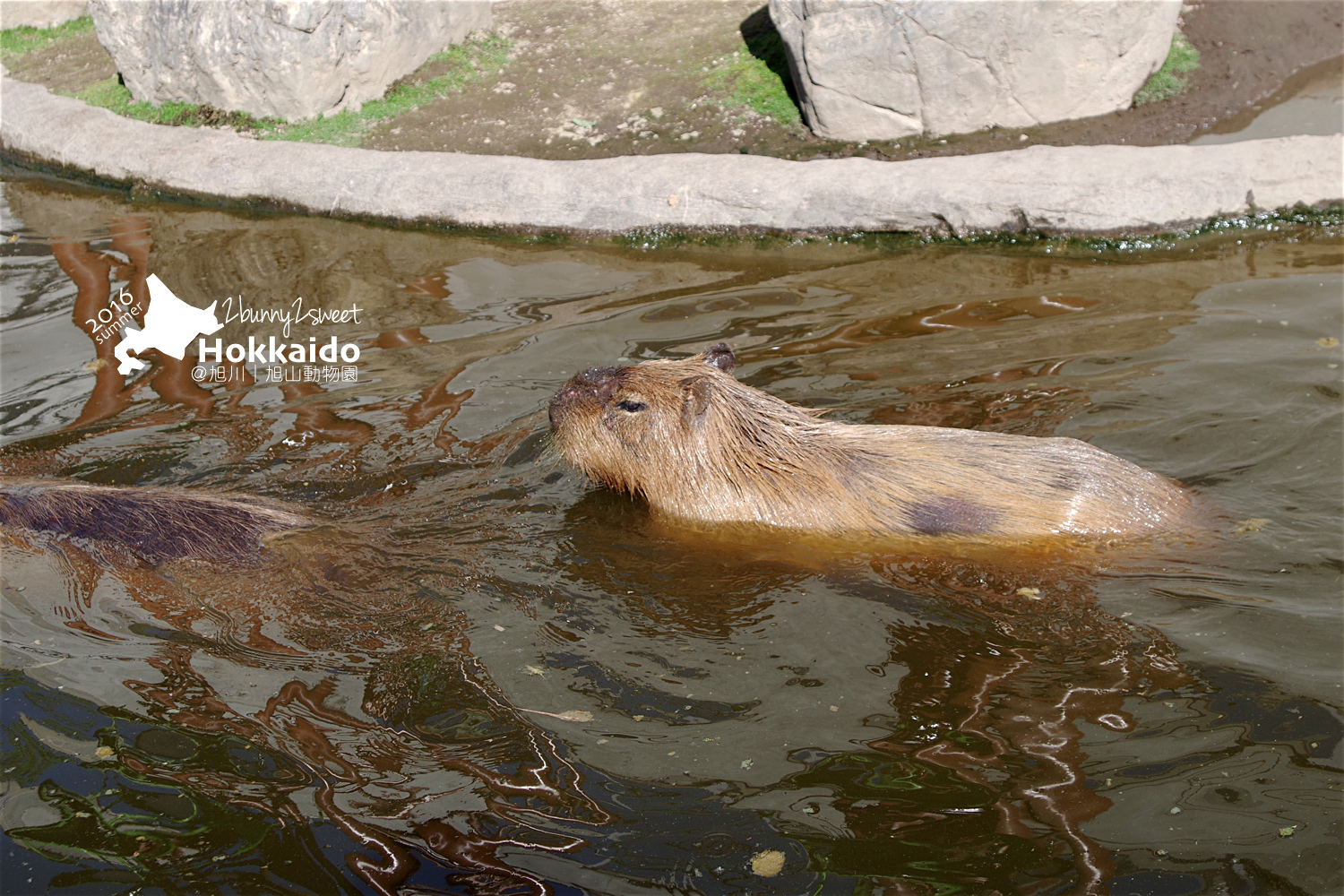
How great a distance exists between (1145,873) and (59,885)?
2.51 m

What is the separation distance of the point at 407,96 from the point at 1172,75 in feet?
19.9

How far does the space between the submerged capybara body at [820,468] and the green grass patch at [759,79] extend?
14.6ft

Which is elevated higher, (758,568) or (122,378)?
(122,378)

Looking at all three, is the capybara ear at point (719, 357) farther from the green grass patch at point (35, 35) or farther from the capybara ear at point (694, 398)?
the green grass patch at point (35, 35)

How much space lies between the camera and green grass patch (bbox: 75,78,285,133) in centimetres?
842

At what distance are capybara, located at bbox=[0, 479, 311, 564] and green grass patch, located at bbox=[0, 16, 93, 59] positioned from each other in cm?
1049

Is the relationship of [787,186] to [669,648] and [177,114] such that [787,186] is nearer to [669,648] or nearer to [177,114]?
[669,648]

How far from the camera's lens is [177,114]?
28.4 feet

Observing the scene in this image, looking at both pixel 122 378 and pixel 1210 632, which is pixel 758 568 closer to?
pixel 1210 632

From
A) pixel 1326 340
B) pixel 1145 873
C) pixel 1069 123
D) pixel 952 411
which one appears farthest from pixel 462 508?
pixel 1069 123

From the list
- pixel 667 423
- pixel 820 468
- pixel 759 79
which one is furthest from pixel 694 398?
pixel 759 79

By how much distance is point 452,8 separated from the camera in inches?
356

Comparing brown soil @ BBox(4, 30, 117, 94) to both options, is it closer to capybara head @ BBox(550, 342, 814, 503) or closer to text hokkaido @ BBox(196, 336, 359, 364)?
text hokkaido @ BBox(196, 336, 359, 364)

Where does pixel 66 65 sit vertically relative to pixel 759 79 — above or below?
above
